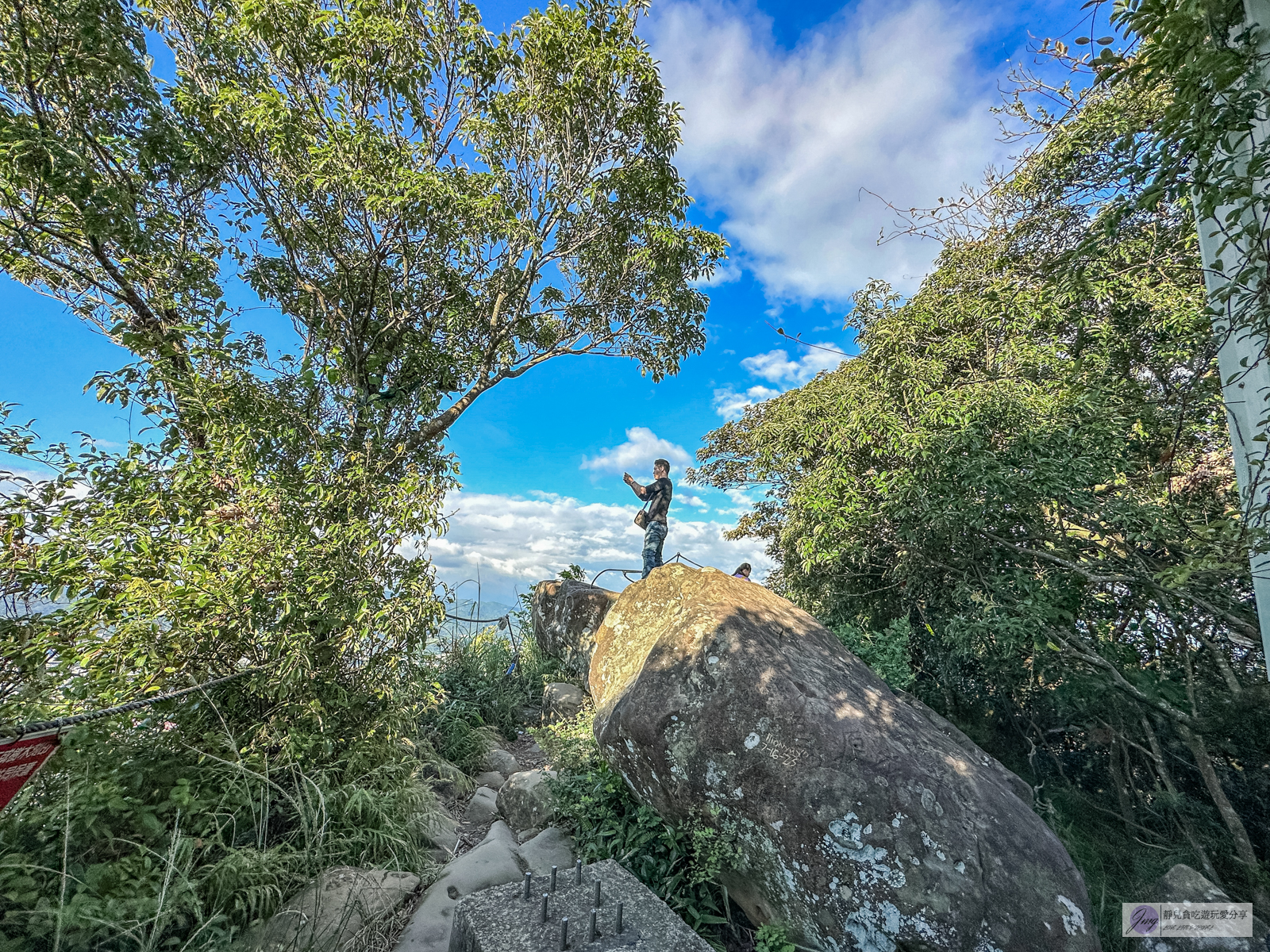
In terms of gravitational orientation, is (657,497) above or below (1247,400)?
above

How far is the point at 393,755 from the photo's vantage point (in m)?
4.41

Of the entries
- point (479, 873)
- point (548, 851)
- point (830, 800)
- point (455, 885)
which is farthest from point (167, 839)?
point (830, 800)

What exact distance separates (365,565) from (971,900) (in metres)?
4.53

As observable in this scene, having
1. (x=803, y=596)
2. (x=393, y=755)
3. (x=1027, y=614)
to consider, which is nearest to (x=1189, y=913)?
(x=1027, y=614)

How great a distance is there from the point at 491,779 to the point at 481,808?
0.73 metres

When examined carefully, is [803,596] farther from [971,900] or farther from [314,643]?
[314,643]

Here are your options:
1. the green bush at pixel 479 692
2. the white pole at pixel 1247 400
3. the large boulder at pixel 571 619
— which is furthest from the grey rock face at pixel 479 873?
the white pole at pixel 1247 400

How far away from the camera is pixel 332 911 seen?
303cm

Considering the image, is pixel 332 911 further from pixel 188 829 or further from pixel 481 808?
pixel 481 808

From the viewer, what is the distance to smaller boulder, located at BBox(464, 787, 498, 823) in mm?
4930

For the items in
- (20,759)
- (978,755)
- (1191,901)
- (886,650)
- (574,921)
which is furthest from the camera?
(886,650)

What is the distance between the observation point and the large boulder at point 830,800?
267 cm

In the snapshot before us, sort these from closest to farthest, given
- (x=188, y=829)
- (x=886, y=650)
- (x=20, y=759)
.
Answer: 1. (x=20, y=759)
2. (x=188, y=829)
3. (x=886, y=650)

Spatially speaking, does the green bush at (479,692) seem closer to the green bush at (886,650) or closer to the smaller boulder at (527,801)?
the smaller boulder at (527,801)
